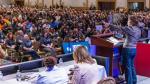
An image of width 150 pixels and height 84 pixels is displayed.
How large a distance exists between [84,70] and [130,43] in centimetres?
269

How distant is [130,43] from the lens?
273 inches

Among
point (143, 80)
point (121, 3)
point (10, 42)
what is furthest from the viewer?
point (121, 3)

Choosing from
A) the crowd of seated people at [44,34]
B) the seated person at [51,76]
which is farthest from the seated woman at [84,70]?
the crowd of seated people at [44,34]

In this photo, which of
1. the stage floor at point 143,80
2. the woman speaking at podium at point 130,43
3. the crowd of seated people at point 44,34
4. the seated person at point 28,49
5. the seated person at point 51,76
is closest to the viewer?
the seated person at point 51,76

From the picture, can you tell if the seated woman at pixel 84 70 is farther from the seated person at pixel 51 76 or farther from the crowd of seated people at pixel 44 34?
the crowd of seated people at pixel 44 34

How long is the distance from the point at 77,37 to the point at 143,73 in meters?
6.08

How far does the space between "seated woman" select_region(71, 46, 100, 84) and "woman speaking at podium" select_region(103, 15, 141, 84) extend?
241cm

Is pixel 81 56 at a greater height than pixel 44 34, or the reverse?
pixel 81 56

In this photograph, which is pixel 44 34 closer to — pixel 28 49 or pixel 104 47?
pixel 28 49

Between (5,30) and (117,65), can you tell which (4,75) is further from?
(5,30)

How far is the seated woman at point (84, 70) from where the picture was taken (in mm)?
4434

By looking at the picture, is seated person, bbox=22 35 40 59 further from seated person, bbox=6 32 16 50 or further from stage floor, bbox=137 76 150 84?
stage floor, bbox=137 76 150 84

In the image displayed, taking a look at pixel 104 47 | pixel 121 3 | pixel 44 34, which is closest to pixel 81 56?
pixel 104 47

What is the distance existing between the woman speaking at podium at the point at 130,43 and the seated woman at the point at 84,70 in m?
2.41
